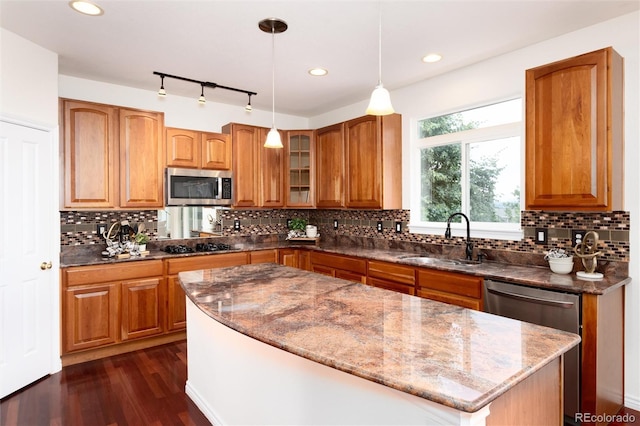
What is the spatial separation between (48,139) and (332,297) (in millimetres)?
2833

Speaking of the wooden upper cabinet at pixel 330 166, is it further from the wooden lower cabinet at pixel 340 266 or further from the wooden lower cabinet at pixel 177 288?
the wooden lower cabinet at pixel 177 288

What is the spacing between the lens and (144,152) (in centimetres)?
384

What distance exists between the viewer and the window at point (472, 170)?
129 inches

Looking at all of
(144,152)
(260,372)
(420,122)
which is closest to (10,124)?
(144,152)

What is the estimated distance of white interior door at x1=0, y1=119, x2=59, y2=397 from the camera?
2760mm

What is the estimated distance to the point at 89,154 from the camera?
3504 millimetres

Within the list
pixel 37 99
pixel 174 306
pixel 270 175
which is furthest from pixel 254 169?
pixel 37 99

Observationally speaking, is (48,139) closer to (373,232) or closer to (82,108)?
(82,108)

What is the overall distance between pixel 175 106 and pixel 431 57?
296 centimetres

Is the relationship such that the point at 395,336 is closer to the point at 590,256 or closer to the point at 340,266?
the point at 590,256

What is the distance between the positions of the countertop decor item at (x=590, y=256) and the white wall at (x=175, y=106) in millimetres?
3745

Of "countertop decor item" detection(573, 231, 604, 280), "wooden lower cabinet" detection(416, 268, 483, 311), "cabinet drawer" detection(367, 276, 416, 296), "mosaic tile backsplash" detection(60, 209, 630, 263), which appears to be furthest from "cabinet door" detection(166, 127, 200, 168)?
"countertop decor item" detection(573, 231, 604, 280)

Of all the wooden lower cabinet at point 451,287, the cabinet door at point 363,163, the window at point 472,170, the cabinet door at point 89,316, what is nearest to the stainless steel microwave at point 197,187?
the cabinet door at point 89,316

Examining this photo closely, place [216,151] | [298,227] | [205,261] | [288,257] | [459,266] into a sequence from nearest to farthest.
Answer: [459,266] → [205,261] → [216,151] → [288,257] → [298,227]
